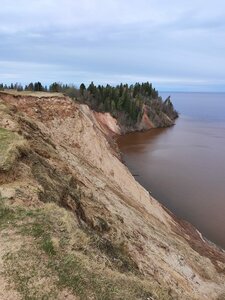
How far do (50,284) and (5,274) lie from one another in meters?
0.95

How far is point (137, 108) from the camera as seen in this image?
8431cm

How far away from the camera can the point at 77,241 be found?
8.69 meters

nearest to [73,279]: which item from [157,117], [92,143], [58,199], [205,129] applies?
[58,199]

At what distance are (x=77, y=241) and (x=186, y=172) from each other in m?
31.7

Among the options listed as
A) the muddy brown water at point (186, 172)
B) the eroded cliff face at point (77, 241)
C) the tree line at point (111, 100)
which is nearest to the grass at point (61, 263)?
the eroded cliff face at point (77, 241)

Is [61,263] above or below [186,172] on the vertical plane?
above

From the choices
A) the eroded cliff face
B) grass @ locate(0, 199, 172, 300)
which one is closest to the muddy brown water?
the eroded cliff face

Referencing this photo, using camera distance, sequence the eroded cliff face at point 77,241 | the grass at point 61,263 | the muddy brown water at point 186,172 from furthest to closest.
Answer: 1. the muddy brown water at point 186,172
2. the eroded cliff face at point 77,241
3. the grass at point 61,263

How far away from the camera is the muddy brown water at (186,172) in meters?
26.7

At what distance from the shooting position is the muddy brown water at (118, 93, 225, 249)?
26.7 metres

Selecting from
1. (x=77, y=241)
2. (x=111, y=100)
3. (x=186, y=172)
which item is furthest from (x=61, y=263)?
(x=111, y=100)

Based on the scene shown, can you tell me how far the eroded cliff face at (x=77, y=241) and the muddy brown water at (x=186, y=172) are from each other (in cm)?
433

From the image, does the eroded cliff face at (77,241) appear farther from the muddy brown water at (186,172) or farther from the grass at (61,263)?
the muddy brown water at (186,172)

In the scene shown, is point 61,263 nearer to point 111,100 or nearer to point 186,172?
point 186,172
